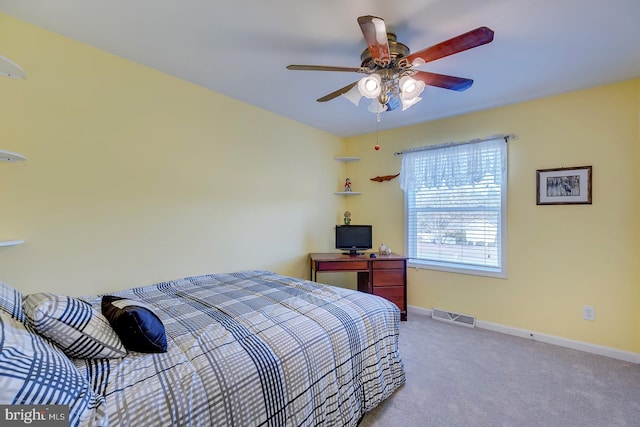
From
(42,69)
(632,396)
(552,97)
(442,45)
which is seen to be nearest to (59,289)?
(42,69)

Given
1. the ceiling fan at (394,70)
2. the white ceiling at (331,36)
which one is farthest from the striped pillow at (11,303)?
the ceiling fan at (394,70)

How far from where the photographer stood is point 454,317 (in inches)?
131

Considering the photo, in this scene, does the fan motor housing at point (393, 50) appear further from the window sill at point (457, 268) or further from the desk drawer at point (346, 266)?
the window sill at point (457, 268)

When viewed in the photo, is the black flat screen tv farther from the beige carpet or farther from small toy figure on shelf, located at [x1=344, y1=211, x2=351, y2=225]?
the beige carpet

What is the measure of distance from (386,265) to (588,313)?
1869 mm

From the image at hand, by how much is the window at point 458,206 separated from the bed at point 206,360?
5.96 feet

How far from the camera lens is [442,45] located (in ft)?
4.89

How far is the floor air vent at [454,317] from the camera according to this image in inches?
127

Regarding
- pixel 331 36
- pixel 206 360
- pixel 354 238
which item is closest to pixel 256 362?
pixel 206 360

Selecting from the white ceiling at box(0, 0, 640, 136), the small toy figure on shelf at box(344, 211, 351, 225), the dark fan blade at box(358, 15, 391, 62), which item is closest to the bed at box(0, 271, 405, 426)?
the dark fan blade at box(358, 15, 391, 62)

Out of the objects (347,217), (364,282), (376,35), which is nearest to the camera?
(376,35)

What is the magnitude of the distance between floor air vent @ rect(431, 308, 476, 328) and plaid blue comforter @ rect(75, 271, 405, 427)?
1.55 meters

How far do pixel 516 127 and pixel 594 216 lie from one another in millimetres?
1093

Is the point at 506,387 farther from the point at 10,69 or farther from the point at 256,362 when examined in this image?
the point at 10,69
